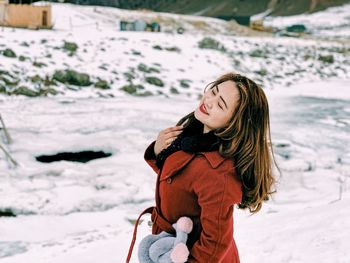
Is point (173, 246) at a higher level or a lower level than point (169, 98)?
higher

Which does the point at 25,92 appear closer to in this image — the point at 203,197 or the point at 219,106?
the point at 219,106

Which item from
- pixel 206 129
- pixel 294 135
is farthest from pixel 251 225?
pixel 294 135

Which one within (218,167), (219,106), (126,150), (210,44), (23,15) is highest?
(219,106)

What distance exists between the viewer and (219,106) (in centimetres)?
183

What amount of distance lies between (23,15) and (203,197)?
21.4 metres

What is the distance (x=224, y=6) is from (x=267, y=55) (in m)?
62.4

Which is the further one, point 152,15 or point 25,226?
point 152,15

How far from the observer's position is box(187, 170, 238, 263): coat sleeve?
5.59 ft

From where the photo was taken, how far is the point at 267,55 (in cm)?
2102

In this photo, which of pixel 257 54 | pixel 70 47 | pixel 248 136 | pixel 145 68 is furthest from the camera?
Answer: pixel 257 54

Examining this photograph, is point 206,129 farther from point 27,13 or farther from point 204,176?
point 27,13

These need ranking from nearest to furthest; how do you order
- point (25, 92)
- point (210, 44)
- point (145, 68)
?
point (25, 92) < point (145, 68) < point (210, 44)

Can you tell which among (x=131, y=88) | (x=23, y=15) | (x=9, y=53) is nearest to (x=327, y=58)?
(x=131, y=88)

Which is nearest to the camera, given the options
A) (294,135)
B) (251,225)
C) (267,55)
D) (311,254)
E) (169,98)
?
(311,254)
